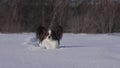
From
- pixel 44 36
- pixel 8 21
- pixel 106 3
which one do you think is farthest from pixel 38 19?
pixel 44 36

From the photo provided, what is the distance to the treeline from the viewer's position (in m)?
15.1

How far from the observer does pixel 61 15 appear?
16.3 m

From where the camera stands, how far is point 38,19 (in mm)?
16891

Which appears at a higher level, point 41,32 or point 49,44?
point 41,32

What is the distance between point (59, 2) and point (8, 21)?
2.60 metres

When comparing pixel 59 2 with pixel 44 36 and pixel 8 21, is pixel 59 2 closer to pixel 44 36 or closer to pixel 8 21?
pixel 8 21

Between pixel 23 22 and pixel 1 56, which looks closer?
pixel 1 56

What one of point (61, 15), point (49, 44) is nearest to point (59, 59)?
point (49, 44)

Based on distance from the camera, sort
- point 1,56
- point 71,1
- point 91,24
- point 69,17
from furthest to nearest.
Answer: point 71,1 → point 69,17 → point 91,24 → point 1,56

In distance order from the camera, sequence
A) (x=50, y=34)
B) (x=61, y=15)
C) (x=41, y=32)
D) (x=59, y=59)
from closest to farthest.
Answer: (x=59, y=59) < (x=50, y=34) < (x=41, y=32) < (x=61, y=15)

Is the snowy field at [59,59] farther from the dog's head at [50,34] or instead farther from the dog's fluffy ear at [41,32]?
the dog's fluffy ear at [41,32]

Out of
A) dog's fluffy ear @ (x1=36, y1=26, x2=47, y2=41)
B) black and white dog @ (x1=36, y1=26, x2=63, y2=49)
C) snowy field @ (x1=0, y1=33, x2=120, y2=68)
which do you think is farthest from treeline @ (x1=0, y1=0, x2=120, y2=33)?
snowy field @ (x1=0, y1=33, x2=120, y2=68)

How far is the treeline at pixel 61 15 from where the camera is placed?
15.1m

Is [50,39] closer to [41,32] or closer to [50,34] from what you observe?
[50,34]
